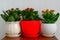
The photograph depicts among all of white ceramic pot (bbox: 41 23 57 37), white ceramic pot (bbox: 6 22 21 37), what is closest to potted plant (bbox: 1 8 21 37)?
white ceramic pot (bbox: 6 22 21 37)

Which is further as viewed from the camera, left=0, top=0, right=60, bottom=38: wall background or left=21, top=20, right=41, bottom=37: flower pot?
left=0, top=0, right=60, bottom=38: wall background

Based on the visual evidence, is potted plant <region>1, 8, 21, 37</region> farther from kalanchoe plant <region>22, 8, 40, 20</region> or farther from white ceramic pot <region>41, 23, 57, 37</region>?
white ceramic pot <region>41, 23, 57, 37</region>

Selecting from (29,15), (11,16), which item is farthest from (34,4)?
(11,16)

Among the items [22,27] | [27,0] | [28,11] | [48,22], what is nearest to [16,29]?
[22,27]

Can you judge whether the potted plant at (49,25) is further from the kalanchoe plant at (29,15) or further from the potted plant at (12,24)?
the potted plant at (12,24)

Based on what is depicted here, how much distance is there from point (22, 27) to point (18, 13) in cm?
15


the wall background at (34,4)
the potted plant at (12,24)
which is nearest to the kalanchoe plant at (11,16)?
the potted plant at (12,24)

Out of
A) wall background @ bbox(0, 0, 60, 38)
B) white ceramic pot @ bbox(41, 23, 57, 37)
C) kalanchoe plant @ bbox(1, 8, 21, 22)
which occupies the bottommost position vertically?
white ceramic pot @ bbox(41, 23, 57, 37)

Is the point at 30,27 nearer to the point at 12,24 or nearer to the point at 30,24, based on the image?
the point at 30,24

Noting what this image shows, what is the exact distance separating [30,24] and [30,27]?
0.03 metres

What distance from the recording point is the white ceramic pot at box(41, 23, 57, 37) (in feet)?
4.25

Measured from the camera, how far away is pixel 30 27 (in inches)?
51.2

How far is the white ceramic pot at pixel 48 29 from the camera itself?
129 cm

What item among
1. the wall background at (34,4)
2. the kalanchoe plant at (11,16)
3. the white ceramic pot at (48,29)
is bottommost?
the white ceramic pot at (48,29)
